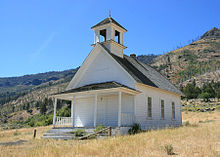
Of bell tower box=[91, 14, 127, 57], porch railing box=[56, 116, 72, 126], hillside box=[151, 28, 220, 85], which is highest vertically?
hillside box=[151, 28, 220, 85]

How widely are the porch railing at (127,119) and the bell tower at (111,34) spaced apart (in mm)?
6249

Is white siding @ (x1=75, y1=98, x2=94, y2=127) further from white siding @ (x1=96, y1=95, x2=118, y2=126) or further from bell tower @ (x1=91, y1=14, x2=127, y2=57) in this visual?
bell tower @ (x1=91, y1=14, x2=127, y2=57)

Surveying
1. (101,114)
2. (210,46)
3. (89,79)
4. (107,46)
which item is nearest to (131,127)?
(101,114)

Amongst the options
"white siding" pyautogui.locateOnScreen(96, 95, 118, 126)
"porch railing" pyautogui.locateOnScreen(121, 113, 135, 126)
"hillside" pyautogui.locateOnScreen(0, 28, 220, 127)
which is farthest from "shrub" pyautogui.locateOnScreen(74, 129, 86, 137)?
"hillside" pyautogui.locateOnScreen(0, 28, 220, 127)

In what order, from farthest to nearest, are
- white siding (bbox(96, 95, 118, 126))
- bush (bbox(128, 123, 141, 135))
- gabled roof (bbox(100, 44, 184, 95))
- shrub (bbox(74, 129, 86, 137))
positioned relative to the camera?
gabled roof (bbox(100, 44, 184, 95)) < white siding (bbox(96, 95, 118, 126)) < bush (bbox(128, 123, 141, 135)) < shrub (bbox(74, 129, 86, 137))

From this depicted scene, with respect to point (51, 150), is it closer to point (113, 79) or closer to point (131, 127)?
point (131, 127)

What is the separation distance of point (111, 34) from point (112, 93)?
18.3 ft

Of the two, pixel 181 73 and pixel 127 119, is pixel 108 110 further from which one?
pixel 181 73

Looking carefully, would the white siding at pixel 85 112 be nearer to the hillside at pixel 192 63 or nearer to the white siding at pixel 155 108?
the white siding at pixel 155 108

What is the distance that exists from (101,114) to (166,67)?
116 metres

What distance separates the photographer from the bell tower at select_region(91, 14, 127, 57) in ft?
65.5

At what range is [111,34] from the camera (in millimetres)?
19922

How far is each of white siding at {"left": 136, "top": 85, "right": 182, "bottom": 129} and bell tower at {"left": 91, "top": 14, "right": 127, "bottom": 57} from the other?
4.63 m

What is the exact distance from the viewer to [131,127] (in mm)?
16141
